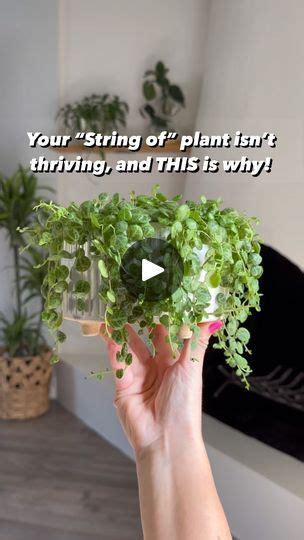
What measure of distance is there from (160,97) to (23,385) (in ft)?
5.30

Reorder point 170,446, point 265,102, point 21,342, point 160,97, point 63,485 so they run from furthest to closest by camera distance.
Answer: point 21,342 → point 160,97 → point 63,485 → point 265,102 → point 170,446

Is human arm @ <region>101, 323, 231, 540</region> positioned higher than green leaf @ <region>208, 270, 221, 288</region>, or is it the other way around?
green leaf @ <region>208, 270, 221, 288</region>

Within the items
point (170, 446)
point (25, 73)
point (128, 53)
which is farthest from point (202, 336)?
point (25, 73)

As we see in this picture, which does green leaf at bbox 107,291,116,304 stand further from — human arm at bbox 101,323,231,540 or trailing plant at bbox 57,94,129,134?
trailing plant at bbox 57,94,129,134

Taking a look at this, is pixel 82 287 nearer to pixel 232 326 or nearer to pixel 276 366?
pixel 232 326

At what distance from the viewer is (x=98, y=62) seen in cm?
302

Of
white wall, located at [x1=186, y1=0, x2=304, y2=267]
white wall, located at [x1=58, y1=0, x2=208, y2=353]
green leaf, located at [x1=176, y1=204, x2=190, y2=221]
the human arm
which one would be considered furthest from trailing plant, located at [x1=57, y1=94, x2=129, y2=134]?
green leaf, located at [x1=176, y1=204, x2=190, y2=221]

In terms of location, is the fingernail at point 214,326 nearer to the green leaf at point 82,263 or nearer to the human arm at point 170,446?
the human arm at point 170,446

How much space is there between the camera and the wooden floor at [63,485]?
6.95 ft

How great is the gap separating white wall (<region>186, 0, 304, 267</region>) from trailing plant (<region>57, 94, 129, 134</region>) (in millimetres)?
630

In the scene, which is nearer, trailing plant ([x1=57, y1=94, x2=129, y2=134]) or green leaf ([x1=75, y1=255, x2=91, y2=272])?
green leaf ([x1=75, y1=255, x2=91, y2=272])

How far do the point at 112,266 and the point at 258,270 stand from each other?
7.2 inches

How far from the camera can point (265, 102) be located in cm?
209

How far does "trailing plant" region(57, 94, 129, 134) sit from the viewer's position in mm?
2922
